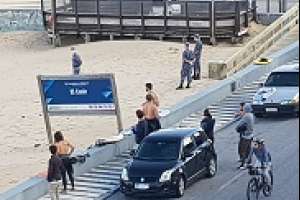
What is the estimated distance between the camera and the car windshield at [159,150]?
2034cm

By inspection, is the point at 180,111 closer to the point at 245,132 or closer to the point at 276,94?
the point at 276,94

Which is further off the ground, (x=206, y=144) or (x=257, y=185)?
(x=206, y=144)

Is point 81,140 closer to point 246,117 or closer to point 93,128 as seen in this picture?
point 93,128

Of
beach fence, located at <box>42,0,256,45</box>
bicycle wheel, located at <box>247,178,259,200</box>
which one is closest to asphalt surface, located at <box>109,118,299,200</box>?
bicycle wheel, located at <box>247,178,259,200</box>

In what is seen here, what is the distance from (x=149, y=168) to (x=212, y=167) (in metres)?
2.07

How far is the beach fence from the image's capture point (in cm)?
4350

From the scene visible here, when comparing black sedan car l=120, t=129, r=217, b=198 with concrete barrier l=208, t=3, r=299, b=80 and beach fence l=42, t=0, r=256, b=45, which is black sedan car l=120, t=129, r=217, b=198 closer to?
concrete barrier l=208, t=3, r=299, b=80

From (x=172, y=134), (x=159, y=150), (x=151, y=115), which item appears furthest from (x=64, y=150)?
(x=151, y=115)

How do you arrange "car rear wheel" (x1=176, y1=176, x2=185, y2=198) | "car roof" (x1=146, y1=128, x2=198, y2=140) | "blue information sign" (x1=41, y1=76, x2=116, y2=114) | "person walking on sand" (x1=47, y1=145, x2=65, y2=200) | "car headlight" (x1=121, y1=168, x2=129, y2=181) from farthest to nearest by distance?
"blue information sign" (x1=41, y1=76, x2=116, y2=114) < "car roof" (x1=146, y1=128, x2=198, y2=140) < "car headlight" (x1=121, y1=168, x2=129, y2=181) < "car rear wheel" (x1=176, y1=176, x2=185, y2=198) < "person walking on sand" (x1=47, y1=145, x2=65, y2=200)

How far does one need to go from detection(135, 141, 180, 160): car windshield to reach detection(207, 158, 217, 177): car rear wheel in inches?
48.3

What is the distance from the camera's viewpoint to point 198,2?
43.8m

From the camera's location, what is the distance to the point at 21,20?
5600cm

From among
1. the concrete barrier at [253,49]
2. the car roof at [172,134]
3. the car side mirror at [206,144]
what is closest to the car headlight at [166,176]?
the car roof at [172,134]

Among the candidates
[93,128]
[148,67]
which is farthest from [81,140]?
[148,67]
